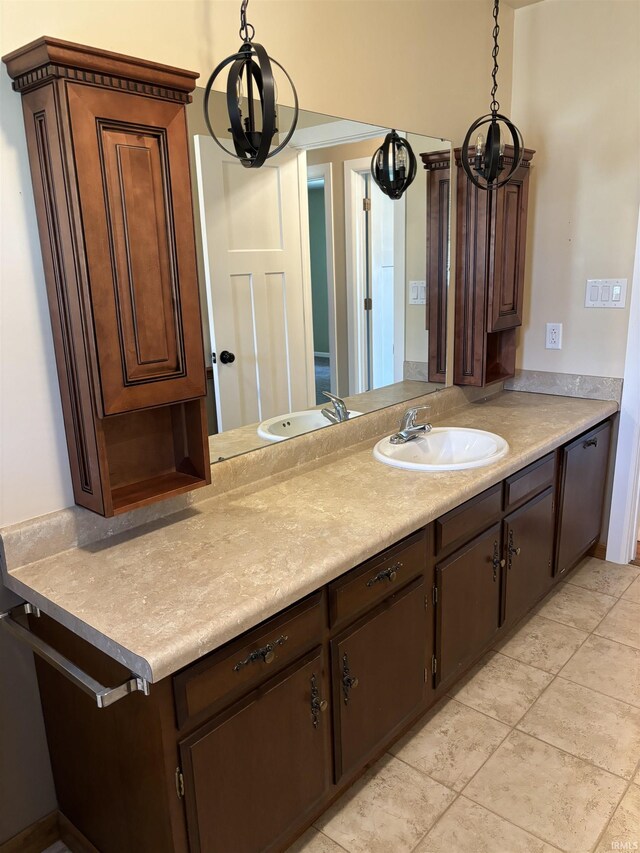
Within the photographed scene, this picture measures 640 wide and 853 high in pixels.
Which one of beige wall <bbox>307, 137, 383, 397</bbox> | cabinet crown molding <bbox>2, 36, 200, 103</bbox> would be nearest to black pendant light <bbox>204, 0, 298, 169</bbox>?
cabinet crown molding <bbox>2, 36, 200, 103</bbox>

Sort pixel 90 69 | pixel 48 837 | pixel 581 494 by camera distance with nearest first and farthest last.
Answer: pixel 90 69 < pixel 48 837 < pixel 581 494

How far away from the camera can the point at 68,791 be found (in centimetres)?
167

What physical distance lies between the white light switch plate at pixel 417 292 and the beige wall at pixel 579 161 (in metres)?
0.69

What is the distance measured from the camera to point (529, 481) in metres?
2.37

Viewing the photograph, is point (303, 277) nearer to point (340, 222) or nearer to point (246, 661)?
point (340, 222)

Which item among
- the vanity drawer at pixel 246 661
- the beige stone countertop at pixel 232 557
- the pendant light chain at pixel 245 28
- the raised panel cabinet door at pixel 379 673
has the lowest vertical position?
the raised panel cabinet door at pixel 379 673

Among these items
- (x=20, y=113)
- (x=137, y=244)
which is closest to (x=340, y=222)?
(x=137, y=244)

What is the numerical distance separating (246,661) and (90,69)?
1.24 metres

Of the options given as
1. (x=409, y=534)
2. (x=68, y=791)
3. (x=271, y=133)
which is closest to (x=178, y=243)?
(x=271, y=133)

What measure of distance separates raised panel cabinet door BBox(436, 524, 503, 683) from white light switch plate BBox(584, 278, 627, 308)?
51.9 inches

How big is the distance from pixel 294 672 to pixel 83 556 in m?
0.58

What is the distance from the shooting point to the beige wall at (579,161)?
2.73 metres

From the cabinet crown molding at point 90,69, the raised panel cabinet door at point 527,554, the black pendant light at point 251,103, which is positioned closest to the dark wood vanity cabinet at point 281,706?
the raised panel cabinet door at point 527,554

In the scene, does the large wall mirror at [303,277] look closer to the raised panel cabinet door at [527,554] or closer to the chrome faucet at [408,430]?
the chrome faucet at [408,430]
